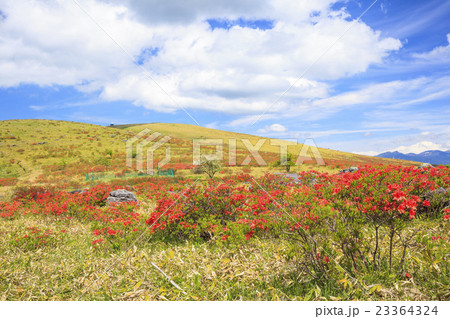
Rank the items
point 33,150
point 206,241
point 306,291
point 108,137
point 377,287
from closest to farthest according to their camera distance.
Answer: point 377,287 < point 306,291 < point 206,241 < point 33,150 < point 108,137

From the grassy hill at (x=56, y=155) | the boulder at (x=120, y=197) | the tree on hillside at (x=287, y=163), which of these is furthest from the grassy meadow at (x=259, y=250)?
the grassy hill at (x=56, y=155)

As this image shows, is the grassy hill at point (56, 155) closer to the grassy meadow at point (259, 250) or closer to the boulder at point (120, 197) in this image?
the boulder at point (120, 197)

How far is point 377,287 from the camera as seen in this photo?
4055 mm

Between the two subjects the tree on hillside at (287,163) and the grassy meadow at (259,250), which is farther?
the tree on hillside at (287,163)

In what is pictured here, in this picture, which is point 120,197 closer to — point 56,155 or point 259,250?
point 259,250

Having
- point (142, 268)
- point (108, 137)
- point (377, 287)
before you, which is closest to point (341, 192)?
point (377, 287)

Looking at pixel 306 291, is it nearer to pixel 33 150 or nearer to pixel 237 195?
pixel 237 195

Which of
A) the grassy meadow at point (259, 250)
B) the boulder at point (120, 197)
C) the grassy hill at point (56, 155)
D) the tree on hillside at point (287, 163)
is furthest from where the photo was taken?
the grassy hill at point (56, 155)

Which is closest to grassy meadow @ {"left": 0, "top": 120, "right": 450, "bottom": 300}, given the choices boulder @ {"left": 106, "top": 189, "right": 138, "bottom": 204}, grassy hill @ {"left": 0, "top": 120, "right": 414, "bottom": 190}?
boulder @ {"left": 106, "top": 189, "right": 138, "bottom": 204}

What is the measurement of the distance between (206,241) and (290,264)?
3.14m

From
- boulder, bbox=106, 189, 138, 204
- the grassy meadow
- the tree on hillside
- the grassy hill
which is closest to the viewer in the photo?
the grassy meadow

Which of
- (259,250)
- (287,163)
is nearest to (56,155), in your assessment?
(287,163)

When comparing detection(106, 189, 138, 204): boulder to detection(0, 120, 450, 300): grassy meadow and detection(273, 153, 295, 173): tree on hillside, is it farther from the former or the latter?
detection(273, 153, 295, 173): tree on hillside

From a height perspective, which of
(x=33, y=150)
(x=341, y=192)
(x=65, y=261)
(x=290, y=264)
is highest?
(x=33, y=150)
